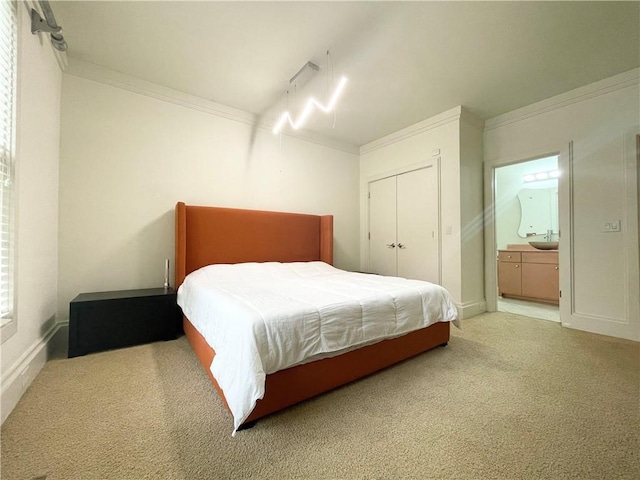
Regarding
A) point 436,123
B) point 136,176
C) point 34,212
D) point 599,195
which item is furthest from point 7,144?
point 599,195

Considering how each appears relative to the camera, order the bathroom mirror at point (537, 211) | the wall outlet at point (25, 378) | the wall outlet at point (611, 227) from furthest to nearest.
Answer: the bathroom mirror at point (537, 211) < the wall outlet at point (611, 227) < the wall outlet at point (25, 378)

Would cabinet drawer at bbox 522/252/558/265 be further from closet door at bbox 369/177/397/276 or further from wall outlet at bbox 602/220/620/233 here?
closet door at bbox 369/177/397/276

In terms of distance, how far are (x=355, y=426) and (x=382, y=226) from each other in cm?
338

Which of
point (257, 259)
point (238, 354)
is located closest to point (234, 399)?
point (238, 354)

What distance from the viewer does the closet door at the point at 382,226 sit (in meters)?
4.22

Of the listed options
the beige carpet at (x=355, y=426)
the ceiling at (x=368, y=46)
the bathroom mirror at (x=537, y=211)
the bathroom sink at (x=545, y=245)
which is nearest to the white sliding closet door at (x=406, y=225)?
the ceiling at (x=368, y=46)

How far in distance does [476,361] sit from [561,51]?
2.88 m

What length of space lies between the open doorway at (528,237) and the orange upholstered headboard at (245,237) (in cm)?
288

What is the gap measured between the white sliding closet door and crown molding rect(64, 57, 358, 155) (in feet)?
5.60

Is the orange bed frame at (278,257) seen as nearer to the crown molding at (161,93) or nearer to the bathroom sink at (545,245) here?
the crown molding at (161,93)

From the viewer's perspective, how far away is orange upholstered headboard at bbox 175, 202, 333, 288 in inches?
116

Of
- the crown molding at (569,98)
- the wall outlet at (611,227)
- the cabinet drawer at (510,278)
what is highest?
the crown molding at (569,98)

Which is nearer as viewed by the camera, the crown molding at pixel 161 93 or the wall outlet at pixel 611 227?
the crown molding at pixel 161 93

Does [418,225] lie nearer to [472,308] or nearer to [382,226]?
[382,226]
